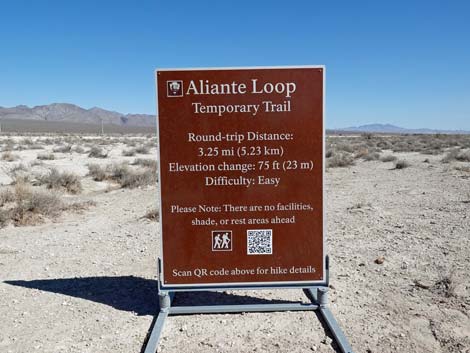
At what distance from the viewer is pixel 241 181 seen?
13.8 feet

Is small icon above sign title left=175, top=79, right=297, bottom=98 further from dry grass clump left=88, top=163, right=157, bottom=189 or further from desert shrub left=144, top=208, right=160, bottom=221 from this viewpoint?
dry grass clump left=88, top=163, right=157, bottom=189

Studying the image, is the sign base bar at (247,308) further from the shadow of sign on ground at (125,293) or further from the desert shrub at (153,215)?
the desert shrub at (153,215)

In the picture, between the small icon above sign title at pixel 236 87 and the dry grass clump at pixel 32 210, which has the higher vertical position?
the small icon above sign title at pixel 236 87

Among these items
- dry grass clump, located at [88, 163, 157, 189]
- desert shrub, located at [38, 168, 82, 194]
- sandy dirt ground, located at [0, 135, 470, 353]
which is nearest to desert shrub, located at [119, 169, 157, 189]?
dry grass clump, located at [88, 163, 157, 189]

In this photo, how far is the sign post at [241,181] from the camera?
411 centimetres

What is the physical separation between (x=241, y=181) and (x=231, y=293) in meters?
1.45

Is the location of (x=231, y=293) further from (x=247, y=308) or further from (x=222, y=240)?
(x=222, y=240)

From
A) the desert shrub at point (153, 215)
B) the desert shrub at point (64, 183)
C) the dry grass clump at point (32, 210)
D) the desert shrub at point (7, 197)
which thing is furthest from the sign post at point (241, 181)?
the desert shrub at point (64, 183)

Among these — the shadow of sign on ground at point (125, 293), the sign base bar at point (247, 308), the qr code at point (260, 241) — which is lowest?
the shadow of sign on ground at point (125, 293)

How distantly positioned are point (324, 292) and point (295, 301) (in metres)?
0.44

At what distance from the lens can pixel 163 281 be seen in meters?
4.27

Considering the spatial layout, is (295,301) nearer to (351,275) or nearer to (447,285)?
(351,275)

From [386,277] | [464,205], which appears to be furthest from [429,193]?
[386,277]

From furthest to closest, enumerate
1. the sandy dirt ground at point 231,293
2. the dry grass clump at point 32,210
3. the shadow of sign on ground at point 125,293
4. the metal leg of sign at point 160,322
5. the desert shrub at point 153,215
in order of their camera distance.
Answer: the desert shrub at point 153,215 < the dry grass clump at point 32,210 < the shadow of sign on ground at point 125,293 < the sandy dirt ground at point 231,293 < the metal leg of sign at point 160,322
